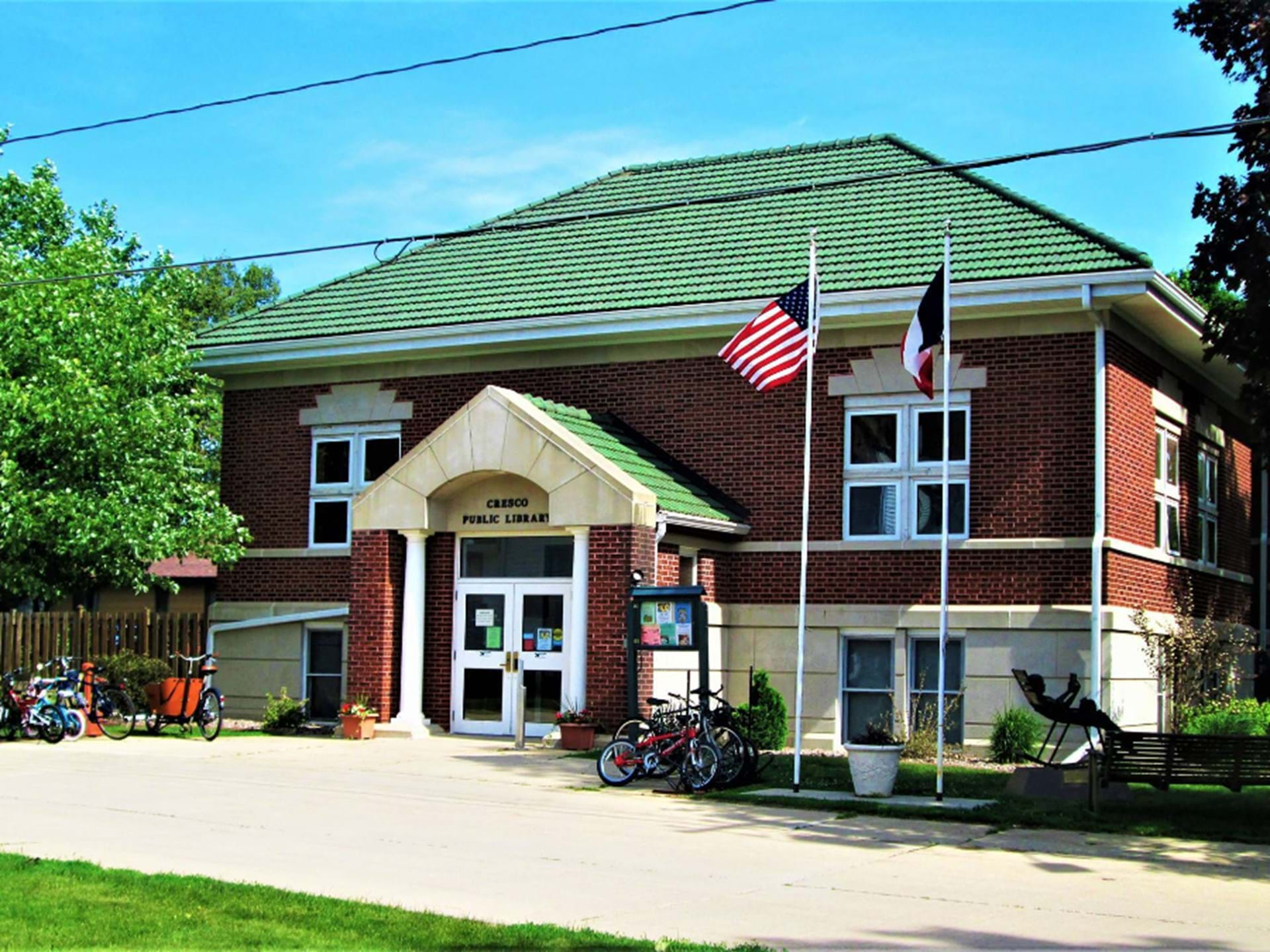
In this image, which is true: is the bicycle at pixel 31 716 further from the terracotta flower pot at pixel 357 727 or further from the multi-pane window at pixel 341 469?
the multi-pane window at pixel 341 469

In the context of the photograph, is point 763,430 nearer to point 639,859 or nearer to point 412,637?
point 412,637

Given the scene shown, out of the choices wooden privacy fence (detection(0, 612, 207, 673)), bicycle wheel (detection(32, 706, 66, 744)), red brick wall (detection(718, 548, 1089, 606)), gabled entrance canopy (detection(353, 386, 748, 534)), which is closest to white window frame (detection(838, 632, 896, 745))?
red brick wall (detection(718, 548, 1089, 606))

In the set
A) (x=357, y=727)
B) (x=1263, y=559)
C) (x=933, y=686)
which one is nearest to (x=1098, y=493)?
(x=933, y=686)

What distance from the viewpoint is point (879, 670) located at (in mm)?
21297

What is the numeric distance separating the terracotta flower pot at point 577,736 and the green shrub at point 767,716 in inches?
77.2

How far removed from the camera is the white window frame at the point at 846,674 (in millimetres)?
21141

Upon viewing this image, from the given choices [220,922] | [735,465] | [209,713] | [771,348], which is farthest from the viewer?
[735,465]

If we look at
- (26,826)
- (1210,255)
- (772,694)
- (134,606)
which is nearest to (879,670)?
(772,694)

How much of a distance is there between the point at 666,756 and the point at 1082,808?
13.7ft

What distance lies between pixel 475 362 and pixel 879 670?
7.86 meters

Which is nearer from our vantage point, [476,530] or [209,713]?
[209,713]

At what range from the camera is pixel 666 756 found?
53.3ft

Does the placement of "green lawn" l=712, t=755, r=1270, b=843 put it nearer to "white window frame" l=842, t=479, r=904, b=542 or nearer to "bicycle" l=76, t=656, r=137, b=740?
"white window frame" l=842, t=479, r=904, b=542

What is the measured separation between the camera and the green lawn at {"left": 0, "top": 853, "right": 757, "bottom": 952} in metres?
8.38
